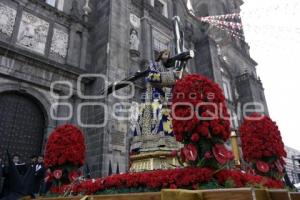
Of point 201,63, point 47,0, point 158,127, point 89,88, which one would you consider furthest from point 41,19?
point 201,63

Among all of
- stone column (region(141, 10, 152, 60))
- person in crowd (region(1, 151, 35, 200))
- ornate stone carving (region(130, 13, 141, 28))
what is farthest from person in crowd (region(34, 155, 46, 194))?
ornate stone carving (region(130, 13, 141, 28))

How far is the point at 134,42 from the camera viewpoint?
1534cm

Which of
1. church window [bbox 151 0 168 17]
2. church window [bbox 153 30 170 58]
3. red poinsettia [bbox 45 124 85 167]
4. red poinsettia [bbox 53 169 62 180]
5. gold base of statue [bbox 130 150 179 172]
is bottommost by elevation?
red poinsettia [bbox 53 169 62 180]

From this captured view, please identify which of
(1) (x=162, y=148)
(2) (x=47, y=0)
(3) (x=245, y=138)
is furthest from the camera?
(2) (x=47, y=0)

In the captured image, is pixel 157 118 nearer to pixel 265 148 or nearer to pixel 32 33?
pixel 265 148

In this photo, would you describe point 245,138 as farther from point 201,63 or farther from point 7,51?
point 201,63

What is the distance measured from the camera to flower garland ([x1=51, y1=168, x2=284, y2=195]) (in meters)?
3.09

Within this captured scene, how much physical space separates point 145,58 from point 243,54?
17.8m

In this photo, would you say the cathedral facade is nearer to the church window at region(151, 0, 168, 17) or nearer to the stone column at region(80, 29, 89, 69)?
the stone column at region(80, 29, 89, 69)

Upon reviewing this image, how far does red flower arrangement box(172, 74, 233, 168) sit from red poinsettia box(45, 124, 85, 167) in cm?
286

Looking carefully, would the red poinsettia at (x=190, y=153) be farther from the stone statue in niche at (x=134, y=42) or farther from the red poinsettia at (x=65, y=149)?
the stone statue in niche at (x=134, y=42)

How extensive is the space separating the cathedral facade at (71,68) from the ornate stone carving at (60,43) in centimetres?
5

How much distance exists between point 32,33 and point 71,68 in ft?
7.83

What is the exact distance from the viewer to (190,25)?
2300 centimetres
